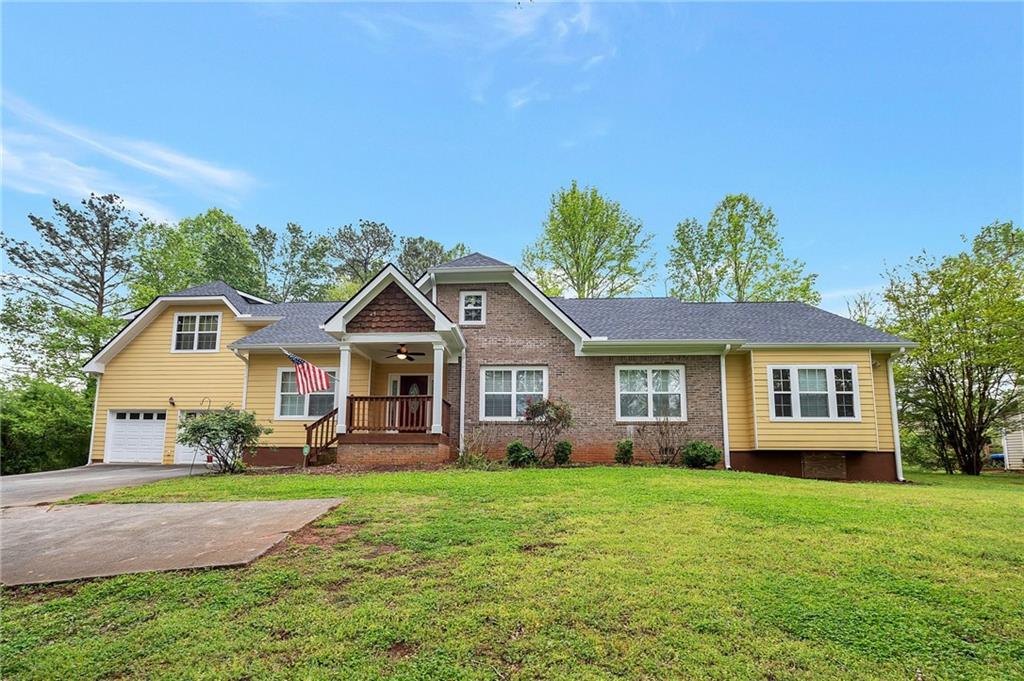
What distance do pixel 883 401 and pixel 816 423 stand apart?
250 cm

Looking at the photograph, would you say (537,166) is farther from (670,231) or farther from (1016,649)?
(1016,649)

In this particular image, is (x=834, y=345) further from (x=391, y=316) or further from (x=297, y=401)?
(x=297, y=401)

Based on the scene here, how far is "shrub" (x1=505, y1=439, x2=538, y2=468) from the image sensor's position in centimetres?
1375

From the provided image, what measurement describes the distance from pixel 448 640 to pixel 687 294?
27.5m

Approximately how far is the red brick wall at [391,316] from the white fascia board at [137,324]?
20.5 feet

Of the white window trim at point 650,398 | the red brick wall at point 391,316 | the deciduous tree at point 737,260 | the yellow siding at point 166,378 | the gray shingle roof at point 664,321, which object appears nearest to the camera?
the red brick wall at point 391,316

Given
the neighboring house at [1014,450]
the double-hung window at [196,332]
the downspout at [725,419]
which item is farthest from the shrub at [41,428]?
the neighboring house at [1014,450]

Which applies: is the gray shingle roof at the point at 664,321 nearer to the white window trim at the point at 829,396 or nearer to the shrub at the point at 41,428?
the white window trim at the point at 829,396

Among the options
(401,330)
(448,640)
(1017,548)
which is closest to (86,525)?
(448,640)

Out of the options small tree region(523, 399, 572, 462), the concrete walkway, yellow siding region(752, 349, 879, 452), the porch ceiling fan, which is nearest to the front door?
the porch ceiling fan

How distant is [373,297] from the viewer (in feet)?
47.1

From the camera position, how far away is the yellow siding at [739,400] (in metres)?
15.0

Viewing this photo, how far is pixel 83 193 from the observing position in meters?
28.5

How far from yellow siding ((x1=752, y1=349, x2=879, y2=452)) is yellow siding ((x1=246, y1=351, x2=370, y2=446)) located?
11319 mm
